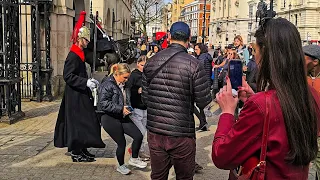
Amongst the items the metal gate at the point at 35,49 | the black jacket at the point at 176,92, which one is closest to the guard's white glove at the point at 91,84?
the black jacket at the point at 176,92

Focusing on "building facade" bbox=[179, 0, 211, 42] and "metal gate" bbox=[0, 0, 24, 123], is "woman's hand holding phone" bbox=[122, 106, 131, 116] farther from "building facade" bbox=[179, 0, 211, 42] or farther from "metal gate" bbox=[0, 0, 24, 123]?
"building facade" bbox=[179, 0, 211, 42]

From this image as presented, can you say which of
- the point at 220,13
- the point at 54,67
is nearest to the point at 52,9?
the point at 54,67

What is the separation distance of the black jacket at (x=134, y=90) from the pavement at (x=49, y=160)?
1000 mm

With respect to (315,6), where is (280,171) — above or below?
below

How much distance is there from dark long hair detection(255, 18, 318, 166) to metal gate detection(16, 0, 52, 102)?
10804 millimetres

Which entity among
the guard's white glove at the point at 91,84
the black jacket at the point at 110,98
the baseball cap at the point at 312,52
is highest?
the baseball cap at the point at 312,52

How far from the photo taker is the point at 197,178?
19.6ft

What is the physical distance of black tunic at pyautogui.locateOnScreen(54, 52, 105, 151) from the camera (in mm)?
6102

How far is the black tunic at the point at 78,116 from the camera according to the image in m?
6.10

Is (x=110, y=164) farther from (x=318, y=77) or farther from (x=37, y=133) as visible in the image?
(x=318, y=77)

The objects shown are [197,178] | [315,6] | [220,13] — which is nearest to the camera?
[197,178]

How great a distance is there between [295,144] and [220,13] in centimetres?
12345

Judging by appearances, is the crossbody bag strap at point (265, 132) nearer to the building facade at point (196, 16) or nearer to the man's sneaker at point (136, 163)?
the man's sneaker at point (136, 163)

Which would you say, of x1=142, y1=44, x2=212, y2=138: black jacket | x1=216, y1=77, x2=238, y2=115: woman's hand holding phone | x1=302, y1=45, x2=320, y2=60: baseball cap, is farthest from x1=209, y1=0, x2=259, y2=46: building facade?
x1=216, y1=77, x2=238, y2=115: woman's hand holding phone
